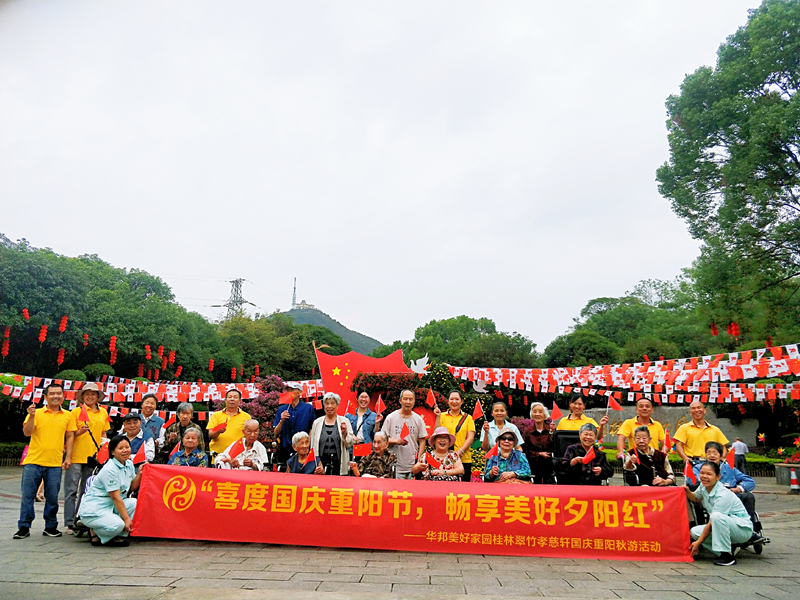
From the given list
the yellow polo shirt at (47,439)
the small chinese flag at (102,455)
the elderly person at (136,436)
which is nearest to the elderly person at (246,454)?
the elderly person at (136,436)

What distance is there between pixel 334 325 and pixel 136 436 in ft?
431

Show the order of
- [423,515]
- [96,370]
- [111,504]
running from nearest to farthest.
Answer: [423,515]
[111,504]
[96,370]

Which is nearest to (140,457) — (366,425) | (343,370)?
(366,425)

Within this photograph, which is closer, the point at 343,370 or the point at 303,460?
the point at 303,460

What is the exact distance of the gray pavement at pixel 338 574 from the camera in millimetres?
3807

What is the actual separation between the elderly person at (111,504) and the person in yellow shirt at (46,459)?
65cm

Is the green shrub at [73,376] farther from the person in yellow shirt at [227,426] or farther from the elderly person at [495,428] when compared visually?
the elderly person at [495,428]

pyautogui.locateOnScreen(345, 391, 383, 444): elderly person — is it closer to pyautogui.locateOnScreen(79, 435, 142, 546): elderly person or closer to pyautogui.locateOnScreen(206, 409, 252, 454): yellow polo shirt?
pyautogui.locateOnScreen(206, 409, 252, 454): yellow polo shirt

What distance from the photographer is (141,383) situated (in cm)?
1684

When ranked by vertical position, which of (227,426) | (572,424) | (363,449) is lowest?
(363,449)

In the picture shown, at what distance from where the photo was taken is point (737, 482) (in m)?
5.69

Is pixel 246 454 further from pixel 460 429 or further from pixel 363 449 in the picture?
pixel 460 429

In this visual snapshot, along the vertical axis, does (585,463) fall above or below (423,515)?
above

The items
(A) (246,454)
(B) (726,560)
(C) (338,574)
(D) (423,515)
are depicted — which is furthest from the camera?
(A) (246,454)
